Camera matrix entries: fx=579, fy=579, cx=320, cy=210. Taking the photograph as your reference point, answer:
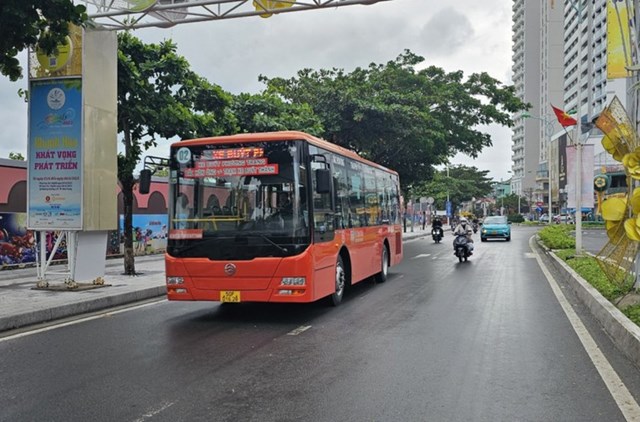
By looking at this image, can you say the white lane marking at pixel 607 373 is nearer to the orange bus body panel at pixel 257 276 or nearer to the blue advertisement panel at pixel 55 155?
the orange bus body panel at pixel 257 276

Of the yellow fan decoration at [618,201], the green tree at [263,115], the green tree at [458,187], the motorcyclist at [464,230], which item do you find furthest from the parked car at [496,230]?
the green tree at [458,187]

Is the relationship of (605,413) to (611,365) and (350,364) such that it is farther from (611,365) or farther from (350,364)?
(350,364)

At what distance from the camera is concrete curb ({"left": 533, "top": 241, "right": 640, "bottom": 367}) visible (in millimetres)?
6200

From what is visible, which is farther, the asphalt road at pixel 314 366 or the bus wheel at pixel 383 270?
the bus wheel at pixel 383 270

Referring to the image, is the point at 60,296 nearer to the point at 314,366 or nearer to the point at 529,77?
the point at 314,366

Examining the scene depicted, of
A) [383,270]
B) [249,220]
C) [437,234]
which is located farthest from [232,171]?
[437,234]

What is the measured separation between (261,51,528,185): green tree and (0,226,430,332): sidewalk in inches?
415

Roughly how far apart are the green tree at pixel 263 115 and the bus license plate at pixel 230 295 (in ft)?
35.9

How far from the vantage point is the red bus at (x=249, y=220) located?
27.5ft

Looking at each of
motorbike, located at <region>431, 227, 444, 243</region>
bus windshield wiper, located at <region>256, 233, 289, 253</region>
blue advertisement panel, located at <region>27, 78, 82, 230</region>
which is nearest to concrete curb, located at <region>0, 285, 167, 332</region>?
blue advertisement panel, located at <region>27, 78, 82, 230</region>

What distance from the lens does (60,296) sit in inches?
419

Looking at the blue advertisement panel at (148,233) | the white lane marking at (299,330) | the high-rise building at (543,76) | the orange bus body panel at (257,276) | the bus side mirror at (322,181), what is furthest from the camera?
the high-rise building at (543,76)

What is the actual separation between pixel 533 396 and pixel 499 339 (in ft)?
7.51

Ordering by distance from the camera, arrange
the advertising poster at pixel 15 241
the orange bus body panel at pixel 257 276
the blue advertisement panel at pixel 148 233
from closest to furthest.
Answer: the orange bus body panel at pixel 257 276 < the advertising poster at pixel 15 241 < the blue advertisement panel at pixel 148 233
